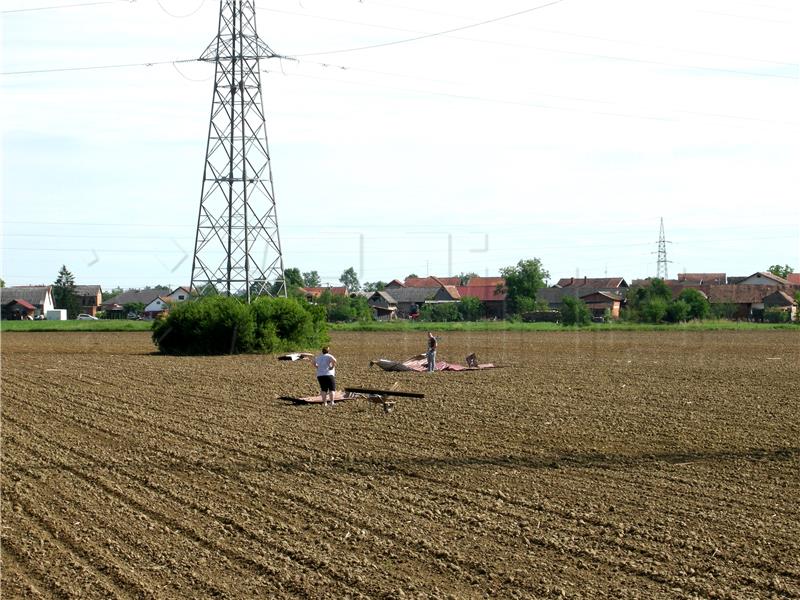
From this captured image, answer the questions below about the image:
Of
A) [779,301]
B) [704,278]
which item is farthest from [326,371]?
[704,278]

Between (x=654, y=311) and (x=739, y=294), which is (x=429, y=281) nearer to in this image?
(x=739, y=294)

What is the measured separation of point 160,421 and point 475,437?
6.63 meters

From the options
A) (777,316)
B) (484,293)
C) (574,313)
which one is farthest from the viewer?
(484,293)

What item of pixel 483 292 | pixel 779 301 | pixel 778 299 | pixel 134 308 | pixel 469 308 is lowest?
pixel 134 308

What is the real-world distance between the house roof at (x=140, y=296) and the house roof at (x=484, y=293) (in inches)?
1770

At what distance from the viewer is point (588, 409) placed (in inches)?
945

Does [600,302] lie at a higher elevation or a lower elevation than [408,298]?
lower

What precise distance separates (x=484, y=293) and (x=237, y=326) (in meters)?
105

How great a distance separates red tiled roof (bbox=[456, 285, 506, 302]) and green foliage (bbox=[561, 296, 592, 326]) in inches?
1424

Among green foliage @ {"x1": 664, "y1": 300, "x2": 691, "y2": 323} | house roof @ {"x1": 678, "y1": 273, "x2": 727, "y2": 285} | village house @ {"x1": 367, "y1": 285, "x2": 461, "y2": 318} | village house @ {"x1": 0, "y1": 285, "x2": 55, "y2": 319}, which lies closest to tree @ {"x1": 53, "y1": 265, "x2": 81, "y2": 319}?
village house @ {"x1": 0, "y1": 285, "x2": 55, "y2": 319}

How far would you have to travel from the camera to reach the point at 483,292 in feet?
500

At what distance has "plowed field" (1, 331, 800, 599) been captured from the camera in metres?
10.0

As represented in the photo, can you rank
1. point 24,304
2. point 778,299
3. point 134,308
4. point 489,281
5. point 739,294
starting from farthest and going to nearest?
1. point 489,281
2. point 134,308
3. point 739,294
4. point 24,304
5. point 778,299

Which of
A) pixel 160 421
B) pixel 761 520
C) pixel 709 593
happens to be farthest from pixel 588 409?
pixel 709 593
